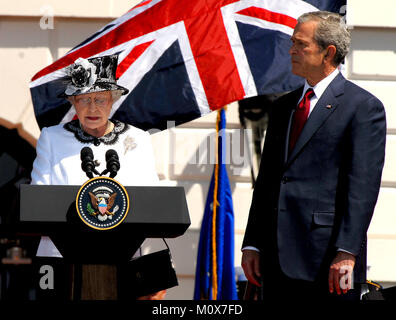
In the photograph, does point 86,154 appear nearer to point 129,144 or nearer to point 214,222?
point 129,144

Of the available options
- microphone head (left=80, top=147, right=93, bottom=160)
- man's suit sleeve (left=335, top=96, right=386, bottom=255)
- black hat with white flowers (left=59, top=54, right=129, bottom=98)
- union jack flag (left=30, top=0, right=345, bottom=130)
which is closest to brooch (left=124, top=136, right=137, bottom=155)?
black hat with white flowers (left=59, top=54, right=129, bottom=98)

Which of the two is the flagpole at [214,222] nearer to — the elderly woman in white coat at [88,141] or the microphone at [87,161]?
the elderly woman in white coat at [88,141]

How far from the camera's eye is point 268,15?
536 centimetres

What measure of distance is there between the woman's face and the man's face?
948 millimetres

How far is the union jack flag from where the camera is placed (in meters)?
5.23

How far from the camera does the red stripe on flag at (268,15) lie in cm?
530

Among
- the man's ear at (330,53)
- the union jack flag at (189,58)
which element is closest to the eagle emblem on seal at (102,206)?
the man's ear at (330,53)

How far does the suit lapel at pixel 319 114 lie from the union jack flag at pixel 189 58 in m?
1.72

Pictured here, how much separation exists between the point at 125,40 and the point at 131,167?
5.51 ft

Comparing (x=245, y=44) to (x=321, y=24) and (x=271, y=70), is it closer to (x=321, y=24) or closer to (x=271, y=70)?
(x=271, y=70)

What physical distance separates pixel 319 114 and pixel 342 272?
0.63 metres

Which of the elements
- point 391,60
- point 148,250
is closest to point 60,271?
point 148,250
